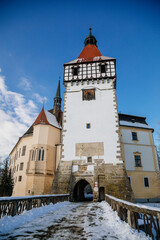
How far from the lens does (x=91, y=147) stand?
17000 millimetres

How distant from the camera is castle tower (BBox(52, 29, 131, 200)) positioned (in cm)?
1554

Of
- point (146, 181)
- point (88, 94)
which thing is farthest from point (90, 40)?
point (146, 181)

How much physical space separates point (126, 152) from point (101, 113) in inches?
301

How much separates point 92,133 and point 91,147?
1594mm

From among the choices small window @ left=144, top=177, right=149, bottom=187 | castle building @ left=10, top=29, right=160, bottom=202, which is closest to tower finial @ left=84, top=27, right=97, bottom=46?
castle building @ left=10, top=29, right=160, bottom=202

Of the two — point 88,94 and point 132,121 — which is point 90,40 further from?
point 132,121

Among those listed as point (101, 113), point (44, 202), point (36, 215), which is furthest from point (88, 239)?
point (101, 113)

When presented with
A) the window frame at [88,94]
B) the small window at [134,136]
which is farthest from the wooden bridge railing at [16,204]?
the small window at [134,136]

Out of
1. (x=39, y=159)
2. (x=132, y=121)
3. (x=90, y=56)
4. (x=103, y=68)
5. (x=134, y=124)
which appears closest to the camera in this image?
(x=103, y=68)

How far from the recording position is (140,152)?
893 inches

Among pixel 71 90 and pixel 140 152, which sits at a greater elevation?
pixel 71 90

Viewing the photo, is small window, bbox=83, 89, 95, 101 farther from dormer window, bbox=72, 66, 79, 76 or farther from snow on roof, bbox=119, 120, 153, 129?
snow on roof, bbox=119, 120, 153, 129

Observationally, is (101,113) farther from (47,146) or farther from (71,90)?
(47,146)

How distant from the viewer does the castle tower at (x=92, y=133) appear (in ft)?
51.0
